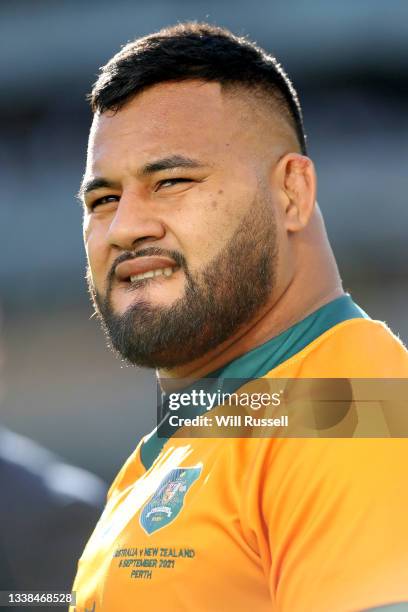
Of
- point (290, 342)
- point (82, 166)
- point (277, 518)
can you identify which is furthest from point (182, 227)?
point (82, 166)

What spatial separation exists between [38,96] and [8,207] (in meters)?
1.72

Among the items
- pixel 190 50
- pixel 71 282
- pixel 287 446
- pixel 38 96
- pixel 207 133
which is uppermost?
pixel 38 96

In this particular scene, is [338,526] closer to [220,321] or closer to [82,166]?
[220,321]

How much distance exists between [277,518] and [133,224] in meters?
0.72

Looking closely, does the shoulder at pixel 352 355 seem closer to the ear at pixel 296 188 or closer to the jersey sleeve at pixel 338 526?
the jersey sleeve at pixel 338 526

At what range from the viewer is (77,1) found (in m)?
15.0

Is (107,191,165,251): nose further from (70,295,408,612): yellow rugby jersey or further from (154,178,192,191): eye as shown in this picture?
(70,295,408,612): yellow rugby jersey

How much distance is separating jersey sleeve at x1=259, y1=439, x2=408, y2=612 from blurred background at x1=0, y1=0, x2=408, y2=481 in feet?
36.3

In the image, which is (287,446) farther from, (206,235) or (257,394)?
(206,235)

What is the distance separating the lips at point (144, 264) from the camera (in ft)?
7.01

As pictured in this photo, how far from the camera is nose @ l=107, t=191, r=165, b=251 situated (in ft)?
7.01

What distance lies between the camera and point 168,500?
1992 millimetres

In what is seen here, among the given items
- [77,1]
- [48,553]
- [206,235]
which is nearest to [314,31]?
[77,1]

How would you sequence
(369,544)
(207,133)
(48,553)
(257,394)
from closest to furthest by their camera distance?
(369,544) → (257,394) → (207,133) → (48,553)
